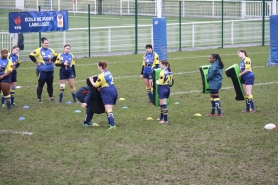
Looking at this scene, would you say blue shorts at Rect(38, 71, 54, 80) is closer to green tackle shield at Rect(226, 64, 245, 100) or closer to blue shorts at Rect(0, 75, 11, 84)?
blue shorts at Rect(0, 75, 11, 84)

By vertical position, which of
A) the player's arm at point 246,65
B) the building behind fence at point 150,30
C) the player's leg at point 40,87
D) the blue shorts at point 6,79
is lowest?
the player's leg at point 40,87

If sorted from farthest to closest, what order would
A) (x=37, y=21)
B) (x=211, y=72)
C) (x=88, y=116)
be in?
(x=37, y=21) → (x=211, y=72) → (x=88, y=116)

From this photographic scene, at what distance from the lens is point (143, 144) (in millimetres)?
12453

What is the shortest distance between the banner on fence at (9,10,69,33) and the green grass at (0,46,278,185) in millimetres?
8777

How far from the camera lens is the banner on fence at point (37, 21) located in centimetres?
2750

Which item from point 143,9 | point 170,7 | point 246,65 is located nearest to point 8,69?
point 246,65

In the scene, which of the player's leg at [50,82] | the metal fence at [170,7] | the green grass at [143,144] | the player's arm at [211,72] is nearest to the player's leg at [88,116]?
the green grass at [143,144]

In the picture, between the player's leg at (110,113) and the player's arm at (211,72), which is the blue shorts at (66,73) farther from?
the player's arm at (211,72)

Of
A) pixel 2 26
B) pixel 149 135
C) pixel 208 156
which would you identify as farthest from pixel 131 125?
pixel 2 26

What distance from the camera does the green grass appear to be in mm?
10297

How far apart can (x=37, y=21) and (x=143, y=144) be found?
17080 mm

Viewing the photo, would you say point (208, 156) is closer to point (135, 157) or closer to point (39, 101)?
point (135, 157)

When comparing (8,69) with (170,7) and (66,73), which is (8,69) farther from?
(170,7)

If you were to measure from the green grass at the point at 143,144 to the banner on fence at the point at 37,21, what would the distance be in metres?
8.78
